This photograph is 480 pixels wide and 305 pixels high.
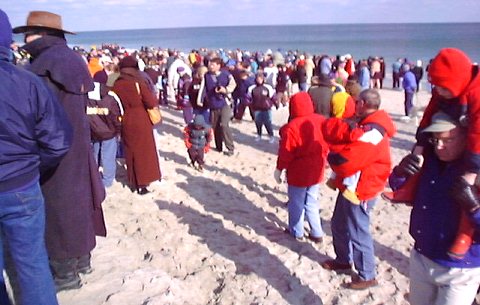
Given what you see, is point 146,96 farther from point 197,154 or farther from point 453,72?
point 453,72

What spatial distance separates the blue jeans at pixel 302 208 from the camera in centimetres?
459

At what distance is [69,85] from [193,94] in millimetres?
5303

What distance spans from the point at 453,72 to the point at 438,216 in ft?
2.46

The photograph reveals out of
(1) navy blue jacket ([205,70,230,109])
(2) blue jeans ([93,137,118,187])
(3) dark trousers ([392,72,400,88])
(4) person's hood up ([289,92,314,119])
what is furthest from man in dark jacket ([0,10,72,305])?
(3) dark trousers ([392,72,400,88])

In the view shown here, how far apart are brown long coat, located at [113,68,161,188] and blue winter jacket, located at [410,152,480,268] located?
163 inches

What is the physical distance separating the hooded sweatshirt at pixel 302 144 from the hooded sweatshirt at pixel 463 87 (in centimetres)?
225

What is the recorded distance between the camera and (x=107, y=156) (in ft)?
19.7

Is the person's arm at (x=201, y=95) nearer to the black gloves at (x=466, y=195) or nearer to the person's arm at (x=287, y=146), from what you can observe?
the person's arm at (x=287, y=146)

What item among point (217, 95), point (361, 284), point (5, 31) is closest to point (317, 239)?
point (361, 284)

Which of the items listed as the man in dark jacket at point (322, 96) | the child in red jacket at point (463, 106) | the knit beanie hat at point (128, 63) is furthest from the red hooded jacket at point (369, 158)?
the knit beanie hat at point (128, 63)

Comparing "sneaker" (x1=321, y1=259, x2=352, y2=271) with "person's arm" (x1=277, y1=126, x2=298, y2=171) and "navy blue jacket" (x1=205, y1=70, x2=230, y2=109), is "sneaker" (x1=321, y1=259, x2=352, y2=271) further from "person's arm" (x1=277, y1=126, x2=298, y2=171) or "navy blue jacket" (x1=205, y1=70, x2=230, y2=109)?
"navy blue jacket" (x1=205, y1=70, x2=230, y2=109)

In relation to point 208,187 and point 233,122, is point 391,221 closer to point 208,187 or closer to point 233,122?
point 208,187

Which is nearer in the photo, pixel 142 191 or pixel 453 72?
pixel 453 72

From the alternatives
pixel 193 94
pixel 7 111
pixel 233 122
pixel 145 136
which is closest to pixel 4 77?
pixel 7 111
